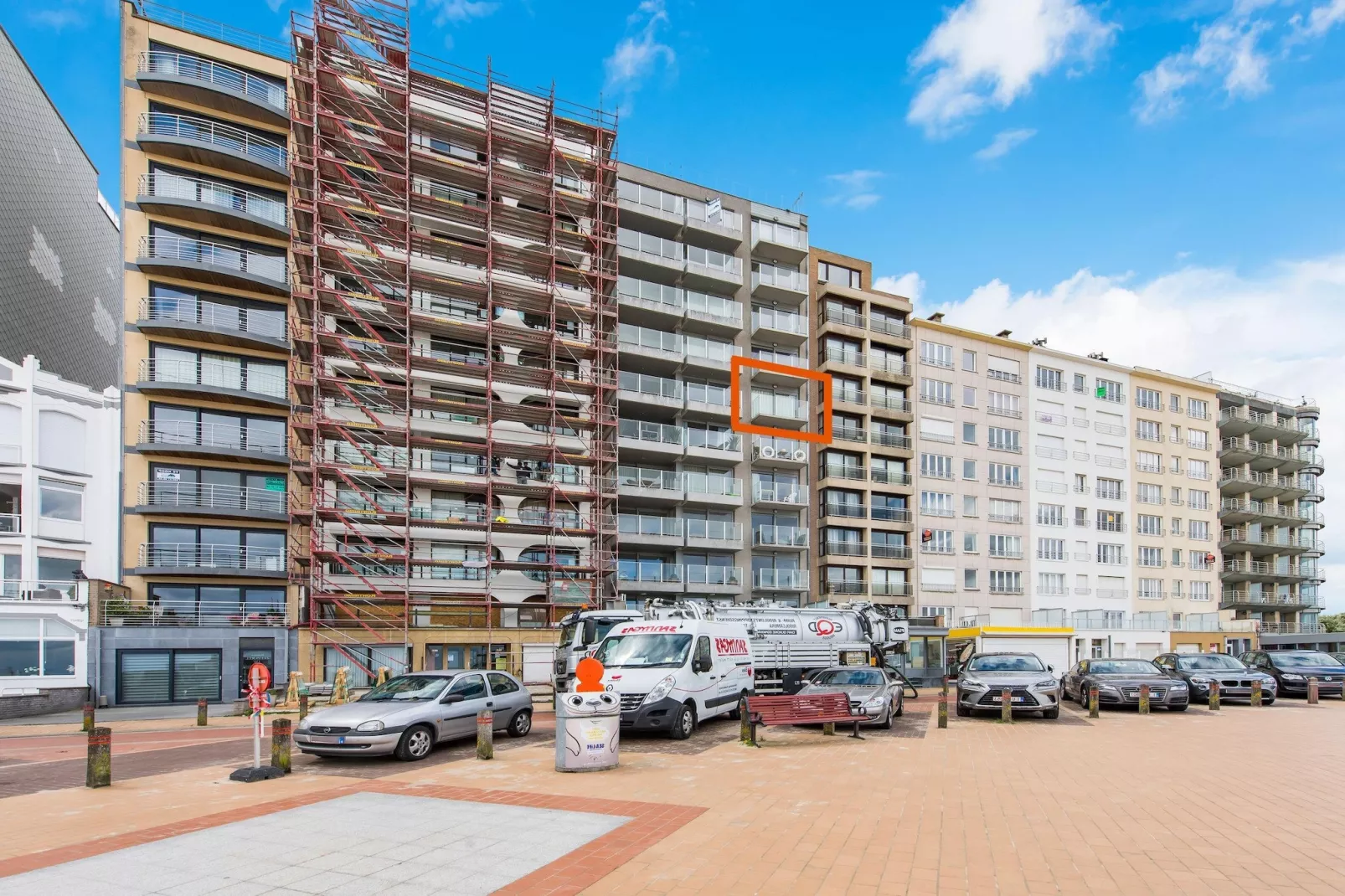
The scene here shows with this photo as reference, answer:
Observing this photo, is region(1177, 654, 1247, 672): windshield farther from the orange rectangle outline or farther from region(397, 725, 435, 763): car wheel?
region(397, 725, 435, 763): car wheel

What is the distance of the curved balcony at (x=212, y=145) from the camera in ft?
111

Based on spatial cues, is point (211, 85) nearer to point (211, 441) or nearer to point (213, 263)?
point (213, 263)

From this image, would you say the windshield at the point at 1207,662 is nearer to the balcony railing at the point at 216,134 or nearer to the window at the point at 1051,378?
the window at the point at 1051,378

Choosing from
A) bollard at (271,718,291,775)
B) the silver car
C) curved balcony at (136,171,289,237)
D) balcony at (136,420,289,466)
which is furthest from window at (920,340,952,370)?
bollard at (271,718,291,775)

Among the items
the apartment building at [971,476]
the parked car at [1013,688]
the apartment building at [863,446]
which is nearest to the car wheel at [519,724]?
the parked car at [1013,688]

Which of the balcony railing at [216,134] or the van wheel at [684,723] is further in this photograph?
the balcony railing at [216,134]

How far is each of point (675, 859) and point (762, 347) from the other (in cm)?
4211

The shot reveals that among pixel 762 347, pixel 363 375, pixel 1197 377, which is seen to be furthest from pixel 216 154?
pixel 1197 377

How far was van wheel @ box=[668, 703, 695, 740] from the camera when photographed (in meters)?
16.4

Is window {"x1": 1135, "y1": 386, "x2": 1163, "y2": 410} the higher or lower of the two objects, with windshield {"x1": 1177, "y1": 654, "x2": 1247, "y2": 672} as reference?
higher

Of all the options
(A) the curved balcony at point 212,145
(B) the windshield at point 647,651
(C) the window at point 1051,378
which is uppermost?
(A) the curved balcony at point 212,145

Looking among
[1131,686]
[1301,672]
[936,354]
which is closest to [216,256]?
[1131,686]

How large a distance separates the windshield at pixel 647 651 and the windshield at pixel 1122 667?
1294 cm

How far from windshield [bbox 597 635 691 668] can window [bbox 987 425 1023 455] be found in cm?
4258
